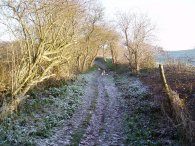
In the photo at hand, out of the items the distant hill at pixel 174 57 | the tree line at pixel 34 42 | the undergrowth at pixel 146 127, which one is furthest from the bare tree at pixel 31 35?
the distant hill at pixel 174 57

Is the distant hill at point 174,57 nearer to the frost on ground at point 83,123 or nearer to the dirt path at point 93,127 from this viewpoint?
the frost on ground at point 83,123

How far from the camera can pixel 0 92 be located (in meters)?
18.7

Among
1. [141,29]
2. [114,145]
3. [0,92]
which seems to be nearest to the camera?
[114,145]

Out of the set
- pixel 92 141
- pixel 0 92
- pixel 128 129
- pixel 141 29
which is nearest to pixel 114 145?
pixel 92 141

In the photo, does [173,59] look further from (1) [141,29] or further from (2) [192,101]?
(2) [192,101]

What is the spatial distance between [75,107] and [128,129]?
613 centimetres

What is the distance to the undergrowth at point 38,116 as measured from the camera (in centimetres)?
1273

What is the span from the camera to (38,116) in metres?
16.6

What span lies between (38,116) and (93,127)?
11.2 feet

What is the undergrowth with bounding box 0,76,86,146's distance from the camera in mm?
12734

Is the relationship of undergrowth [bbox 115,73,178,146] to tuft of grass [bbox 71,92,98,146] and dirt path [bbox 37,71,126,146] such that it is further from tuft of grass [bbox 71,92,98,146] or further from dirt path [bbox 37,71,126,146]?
tuft of grass [bbox 71,92,98,146]

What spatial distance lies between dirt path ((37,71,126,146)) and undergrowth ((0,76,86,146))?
51cm

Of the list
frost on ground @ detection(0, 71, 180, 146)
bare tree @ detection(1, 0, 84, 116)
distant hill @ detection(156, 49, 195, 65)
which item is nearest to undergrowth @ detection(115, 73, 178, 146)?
frost on ground @ detection(0, 71, 180, 146)

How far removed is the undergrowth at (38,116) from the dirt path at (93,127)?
505 mm
